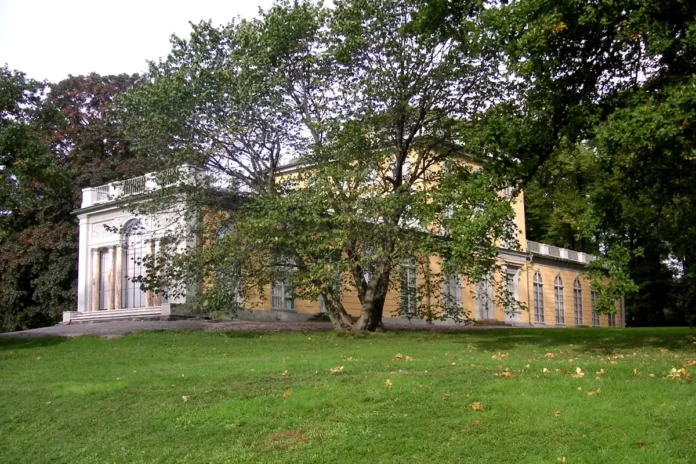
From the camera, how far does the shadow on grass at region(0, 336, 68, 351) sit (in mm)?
19398

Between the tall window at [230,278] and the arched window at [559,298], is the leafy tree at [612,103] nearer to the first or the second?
the tall window at [230,278]

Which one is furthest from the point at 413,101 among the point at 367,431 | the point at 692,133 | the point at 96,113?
the point at 96,113

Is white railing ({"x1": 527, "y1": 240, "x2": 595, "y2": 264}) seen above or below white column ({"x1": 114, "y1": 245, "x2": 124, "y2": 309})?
above

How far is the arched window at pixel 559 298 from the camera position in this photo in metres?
45.7

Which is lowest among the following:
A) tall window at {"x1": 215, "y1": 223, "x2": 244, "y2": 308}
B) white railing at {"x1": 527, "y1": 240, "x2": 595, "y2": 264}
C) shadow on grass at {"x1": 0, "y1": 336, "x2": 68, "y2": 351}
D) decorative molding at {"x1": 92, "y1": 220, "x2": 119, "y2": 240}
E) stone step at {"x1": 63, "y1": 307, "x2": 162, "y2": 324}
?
shadow on grass at {"x1": 0, "y1": 336, "x2": 68, "y2": 351}

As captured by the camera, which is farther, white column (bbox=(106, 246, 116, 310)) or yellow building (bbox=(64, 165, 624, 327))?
white column (bbox=(106, 246, 116, 310))

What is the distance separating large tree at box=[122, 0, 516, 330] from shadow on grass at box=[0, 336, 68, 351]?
127 inches

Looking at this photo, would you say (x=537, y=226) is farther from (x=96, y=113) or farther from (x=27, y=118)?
(x=27, y=118)

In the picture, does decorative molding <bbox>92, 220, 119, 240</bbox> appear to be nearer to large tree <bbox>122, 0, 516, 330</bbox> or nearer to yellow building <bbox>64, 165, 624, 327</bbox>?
yellow building <bbox>64, 165, 624, 327</bbox>

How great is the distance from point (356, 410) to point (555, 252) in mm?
38901

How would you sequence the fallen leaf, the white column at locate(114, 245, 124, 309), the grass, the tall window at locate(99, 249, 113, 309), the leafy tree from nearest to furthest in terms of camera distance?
the grass
the fallen leaf
the leafy tree
the white column at locate(114, 245, 124, 309)
the tall window at locate(99, 249, 113, 309)

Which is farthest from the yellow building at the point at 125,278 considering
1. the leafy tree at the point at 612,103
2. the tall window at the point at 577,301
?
the tall window at the point at 577,301

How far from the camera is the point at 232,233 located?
1927 cm

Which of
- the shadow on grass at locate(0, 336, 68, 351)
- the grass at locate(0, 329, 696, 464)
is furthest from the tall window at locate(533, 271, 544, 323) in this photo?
the shadow on grass at locate(0, 336, 68, 351)
